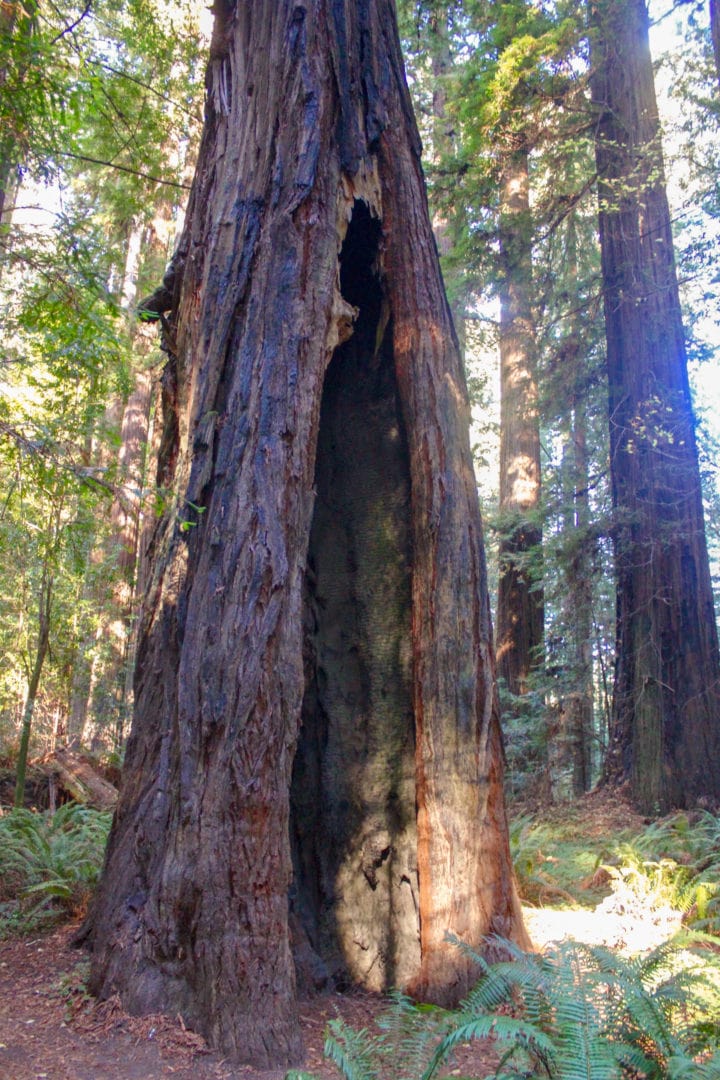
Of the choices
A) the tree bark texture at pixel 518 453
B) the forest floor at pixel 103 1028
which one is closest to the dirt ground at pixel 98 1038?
the forest floor at pixel 103 1028

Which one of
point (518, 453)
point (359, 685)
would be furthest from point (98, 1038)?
point (518, 453)

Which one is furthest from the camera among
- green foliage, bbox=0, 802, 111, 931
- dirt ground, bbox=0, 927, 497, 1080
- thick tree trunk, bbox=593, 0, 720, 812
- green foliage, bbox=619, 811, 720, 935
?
thick tree trunk, bbox=593, 0, 720, 812

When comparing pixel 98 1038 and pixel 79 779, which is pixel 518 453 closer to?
pixel 79 779

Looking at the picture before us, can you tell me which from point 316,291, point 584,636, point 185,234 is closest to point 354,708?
point 316,291

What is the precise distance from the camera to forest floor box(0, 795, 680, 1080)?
132 inches

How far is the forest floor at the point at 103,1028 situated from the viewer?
3.34m

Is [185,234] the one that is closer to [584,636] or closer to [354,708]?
[354,708]

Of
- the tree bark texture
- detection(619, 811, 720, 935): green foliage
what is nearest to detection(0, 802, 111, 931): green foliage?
detection(619, 811, 720, 935): green foliage

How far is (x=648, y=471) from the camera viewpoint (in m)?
9.91

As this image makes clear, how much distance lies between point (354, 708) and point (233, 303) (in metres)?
2.65

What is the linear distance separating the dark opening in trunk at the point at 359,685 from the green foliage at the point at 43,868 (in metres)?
1.74

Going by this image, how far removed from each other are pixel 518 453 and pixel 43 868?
34.6 feet

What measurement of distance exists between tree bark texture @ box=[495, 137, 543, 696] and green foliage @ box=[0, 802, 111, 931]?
697 cm

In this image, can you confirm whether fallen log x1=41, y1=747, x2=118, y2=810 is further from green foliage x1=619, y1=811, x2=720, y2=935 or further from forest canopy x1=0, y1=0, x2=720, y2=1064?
green foliage x1=619, y1=811, x2=720, y2=935
